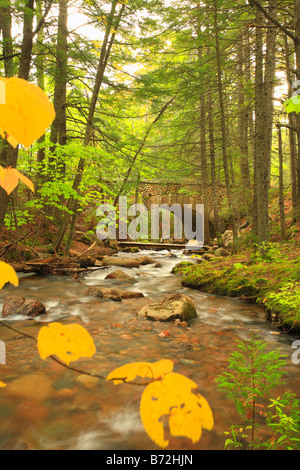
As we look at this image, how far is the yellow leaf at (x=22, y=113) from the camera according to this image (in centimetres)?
58

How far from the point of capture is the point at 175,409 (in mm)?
778

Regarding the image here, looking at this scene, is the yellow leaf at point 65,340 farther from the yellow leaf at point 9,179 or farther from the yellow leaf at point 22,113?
the yellow leaf at point 22,113

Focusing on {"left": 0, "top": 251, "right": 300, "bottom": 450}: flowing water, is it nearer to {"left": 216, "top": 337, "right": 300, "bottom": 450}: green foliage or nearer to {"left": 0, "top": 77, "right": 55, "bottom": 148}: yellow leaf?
{"left": 216, "top": 337, "right": 300, "bottom": 450}: green foliage

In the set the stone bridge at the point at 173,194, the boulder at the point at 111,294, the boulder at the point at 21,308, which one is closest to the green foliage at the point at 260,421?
the boulder at the point at 21,308

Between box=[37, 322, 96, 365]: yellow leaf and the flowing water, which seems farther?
the flowing water

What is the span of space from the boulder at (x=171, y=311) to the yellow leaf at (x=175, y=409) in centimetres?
310

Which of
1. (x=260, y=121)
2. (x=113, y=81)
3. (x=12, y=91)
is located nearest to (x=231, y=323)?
(x=12, y=91)

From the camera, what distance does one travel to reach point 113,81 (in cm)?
817

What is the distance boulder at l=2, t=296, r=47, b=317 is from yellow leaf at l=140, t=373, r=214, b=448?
3.55m

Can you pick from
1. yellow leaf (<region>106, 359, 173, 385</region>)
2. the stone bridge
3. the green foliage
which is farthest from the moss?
the stone bridge

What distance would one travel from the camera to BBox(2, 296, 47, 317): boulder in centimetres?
382
